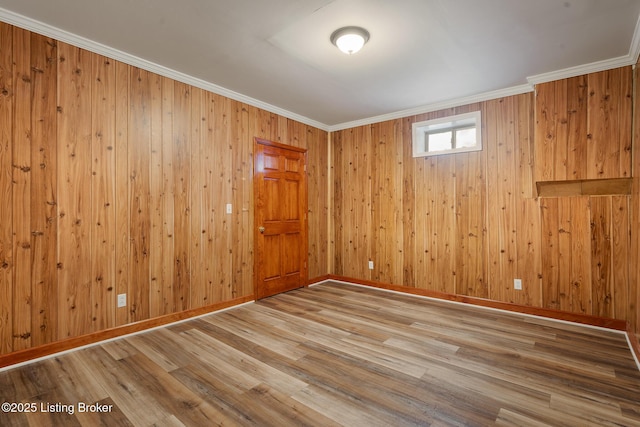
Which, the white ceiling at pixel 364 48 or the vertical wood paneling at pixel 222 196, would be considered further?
the vertical wood paneling at pixel 222 196

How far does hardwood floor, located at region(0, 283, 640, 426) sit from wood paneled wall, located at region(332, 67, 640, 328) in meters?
0.62

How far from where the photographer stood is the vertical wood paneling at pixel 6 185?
90.4 inches

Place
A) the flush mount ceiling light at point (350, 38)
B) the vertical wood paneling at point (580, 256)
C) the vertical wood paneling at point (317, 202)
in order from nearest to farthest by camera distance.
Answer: the flush mount ceiling light at point (350, 38) → the vertical wood paneling at point (580, 256) → the vertical wood paneling at point (317, 202)

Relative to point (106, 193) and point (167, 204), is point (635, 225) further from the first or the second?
point (106, 193)

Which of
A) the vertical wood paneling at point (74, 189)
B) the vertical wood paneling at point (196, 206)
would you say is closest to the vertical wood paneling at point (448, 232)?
the vertical wood paneling at point (196, 206)

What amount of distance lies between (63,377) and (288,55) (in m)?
3.30

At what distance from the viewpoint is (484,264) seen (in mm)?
3906

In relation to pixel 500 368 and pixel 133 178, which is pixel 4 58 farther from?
pixel 500 368

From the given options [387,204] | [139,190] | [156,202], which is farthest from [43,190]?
[387,204]

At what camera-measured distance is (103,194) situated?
2.80 metres

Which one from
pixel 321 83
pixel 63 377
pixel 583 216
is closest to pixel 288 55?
pixel 321 83

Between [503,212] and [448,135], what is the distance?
52.9 inches

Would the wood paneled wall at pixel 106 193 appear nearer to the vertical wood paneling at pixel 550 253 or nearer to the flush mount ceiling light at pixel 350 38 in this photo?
the flush mount ceiling light at pixel 350 38

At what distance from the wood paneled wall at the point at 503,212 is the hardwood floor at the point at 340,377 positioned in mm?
618
